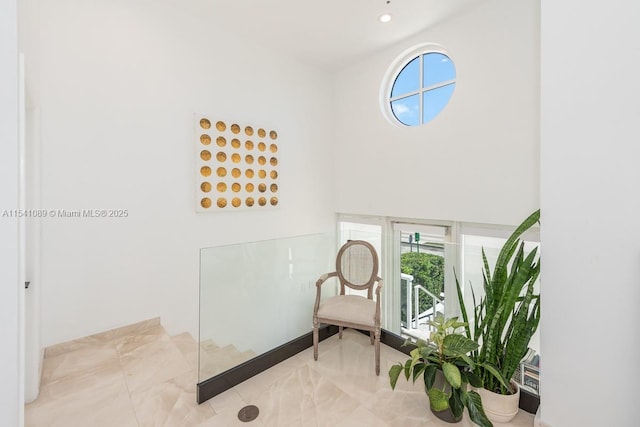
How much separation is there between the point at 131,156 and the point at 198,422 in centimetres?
203

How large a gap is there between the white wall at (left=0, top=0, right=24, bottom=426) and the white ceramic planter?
2280 mm

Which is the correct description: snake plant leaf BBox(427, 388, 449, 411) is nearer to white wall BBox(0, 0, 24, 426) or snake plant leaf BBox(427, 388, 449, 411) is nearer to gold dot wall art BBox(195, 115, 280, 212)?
white wall BBox(0, 0, 24, 426)

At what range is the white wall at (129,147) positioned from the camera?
2072 millimetres

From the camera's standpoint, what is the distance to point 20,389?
106 cm

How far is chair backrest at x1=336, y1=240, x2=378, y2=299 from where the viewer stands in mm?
2678

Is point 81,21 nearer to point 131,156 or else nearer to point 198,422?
point 131,156

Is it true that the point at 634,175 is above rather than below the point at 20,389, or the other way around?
above

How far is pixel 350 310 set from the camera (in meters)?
2.35

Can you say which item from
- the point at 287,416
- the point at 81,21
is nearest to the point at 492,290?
the point at 287,416

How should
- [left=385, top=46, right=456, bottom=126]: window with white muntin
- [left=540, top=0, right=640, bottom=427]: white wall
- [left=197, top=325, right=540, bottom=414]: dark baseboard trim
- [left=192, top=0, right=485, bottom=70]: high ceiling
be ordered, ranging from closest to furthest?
[left=540, top=0, right=640, bottom=427]: white wall
[left=197, top=325, right=540, bottom=414]: dark baseboard trim
[left=192, top=0, right=485, bottom=70]: high ceiling
[left=385, top=46, right=456, bottom=126]: window with white muntin

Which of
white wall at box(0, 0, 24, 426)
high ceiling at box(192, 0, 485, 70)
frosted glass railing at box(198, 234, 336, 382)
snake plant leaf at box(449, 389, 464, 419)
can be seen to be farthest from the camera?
high ceiling at box(192, 0, 485, 70)

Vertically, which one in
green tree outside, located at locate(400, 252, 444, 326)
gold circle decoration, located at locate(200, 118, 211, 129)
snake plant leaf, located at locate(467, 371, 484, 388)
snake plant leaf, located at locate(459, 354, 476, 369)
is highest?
gold circle decoration, located at locate(200, 118, 211, 129)

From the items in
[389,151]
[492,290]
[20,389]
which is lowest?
[20,389]

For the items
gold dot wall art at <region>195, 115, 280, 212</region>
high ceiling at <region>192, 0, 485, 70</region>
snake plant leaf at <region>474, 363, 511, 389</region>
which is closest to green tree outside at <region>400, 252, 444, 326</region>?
snake plant leaf at <region>474, 363, 511, 389</region>
